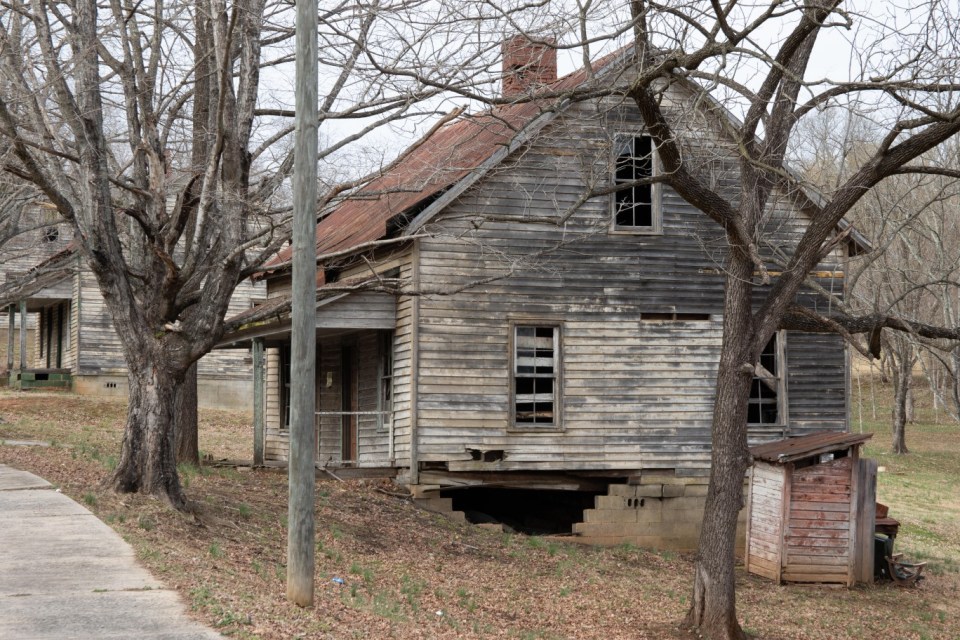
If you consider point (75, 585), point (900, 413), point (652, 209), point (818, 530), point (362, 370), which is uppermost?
point (652, 209)

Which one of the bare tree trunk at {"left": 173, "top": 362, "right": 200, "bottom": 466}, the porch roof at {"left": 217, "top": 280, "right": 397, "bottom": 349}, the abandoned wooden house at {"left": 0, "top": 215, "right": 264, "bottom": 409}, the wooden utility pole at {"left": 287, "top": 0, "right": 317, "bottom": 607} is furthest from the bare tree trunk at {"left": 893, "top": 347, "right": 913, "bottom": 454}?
the wooden utility pole at {"left": 287, "top": 0, "right": 317, "bottom": 607}

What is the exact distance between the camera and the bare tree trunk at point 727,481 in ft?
38.9

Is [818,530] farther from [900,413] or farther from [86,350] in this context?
[86,350]

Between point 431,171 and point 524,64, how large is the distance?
9.02 feet

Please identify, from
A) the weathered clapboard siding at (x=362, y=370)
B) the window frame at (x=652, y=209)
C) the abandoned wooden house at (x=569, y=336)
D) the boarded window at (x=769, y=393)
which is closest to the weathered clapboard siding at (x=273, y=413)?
the weathered clapboard siding at (x=362, y=370)

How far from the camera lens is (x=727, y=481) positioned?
11938mm

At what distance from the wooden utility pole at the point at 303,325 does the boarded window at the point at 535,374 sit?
9572 millimetres

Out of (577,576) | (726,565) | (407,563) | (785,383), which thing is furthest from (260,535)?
(785,383)

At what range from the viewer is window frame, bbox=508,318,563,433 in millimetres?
17609

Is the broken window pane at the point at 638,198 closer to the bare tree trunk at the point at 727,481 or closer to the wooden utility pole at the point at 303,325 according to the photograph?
the bare tree trunk at the point at 727,481

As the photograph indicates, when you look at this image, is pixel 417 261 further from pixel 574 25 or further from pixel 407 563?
pixel 574 25

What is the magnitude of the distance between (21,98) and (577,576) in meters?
9.30

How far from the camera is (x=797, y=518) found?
15703mm

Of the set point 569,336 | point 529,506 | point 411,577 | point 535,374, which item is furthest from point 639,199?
point 411,577
